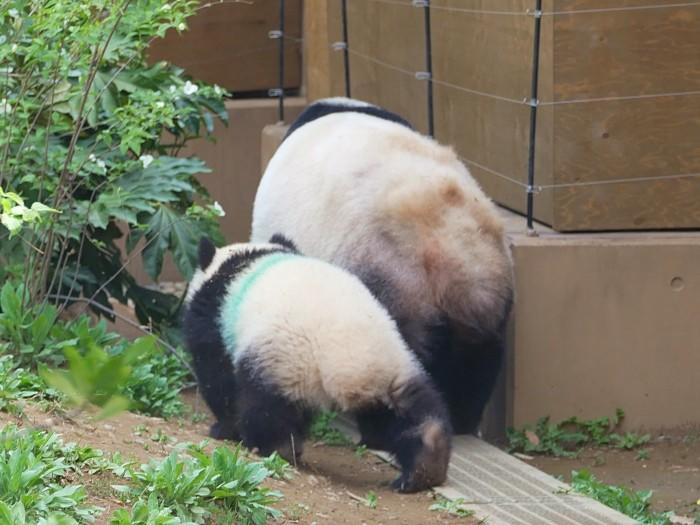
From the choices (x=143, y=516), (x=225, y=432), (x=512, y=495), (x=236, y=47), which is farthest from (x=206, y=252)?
(x=236, y=47)

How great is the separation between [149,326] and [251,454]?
8.53 feet

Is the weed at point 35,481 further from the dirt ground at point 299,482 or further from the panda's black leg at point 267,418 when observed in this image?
the panda's black leg at point 267,418

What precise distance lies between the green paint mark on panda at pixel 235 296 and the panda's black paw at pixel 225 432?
34 cm

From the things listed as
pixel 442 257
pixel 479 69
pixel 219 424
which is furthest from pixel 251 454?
pixel 479 69

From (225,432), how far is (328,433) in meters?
0.81

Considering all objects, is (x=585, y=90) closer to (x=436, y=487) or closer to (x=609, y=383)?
(x=609, y=383)

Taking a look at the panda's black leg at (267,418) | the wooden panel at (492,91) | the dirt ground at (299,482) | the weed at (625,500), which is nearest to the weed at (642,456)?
the weed at (625,500)

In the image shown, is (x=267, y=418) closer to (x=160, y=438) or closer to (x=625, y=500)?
(x=160, y=438)

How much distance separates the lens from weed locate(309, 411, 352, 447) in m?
5.97

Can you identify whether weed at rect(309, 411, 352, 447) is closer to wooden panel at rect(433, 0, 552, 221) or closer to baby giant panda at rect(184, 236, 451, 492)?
baby giant panda at rect(184, 236, 451, 492)

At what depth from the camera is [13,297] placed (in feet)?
18.1

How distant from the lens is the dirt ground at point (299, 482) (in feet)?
13.6

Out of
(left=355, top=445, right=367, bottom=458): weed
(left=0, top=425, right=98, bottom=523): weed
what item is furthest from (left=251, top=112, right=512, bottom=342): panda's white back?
(left=0, top=425, right=98, bottom=523): weed

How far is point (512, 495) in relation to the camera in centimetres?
485
